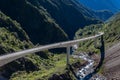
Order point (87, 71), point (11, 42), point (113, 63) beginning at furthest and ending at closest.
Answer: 1. point (11, 42)
2. point (113, 63)
3. point (87, 71)

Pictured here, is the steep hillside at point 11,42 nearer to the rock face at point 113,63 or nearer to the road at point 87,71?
the road at point 87,71

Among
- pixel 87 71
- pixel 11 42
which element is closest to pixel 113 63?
pixel 87 71

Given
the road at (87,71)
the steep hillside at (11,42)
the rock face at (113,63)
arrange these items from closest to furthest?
the steep hillside at (11,42) → the rock face at (113,63) → the road at (87,71)

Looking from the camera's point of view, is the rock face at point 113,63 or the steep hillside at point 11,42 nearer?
the steep hillside at point 11,42

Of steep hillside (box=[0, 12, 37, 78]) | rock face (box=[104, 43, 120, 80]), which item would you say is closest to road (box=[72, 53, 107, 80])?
rock face (box=[104, 43, 120, 80])

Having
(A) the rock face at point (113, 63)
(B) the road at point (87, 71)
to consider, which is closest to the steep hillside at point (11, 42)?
(B) the road at point (87, 71)

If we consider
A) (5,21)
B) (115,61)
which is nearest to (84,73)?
(115,61)

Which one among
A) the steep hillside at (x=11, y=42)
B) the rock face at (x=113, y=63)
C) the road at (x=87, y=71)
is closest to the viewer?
the steep hillside at (x=11, y=42)

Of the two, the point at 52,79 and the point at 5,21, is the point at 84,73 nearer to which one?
the point at 52,79

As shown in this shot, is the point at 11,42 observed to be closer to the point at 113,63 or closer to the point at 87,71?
the point at 87,71

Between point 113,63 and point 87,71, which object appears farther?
point 113,63

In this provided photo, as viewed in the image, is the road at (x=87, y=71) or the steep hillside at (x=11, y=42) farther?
the road at (x=87, y=71)
